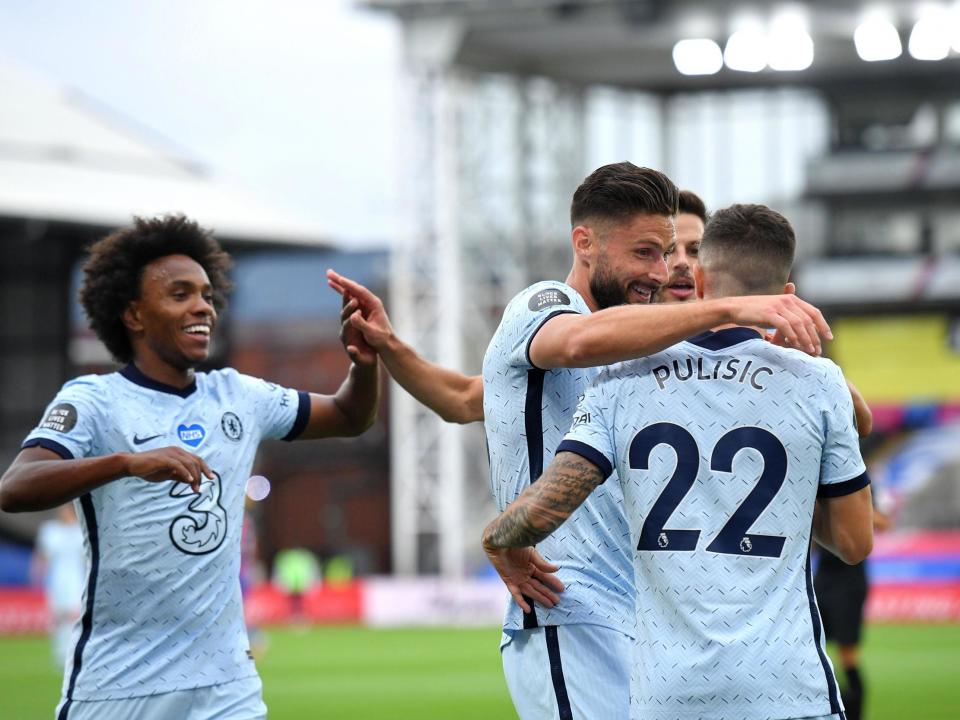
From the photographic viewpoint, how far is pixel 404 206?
1211 inches

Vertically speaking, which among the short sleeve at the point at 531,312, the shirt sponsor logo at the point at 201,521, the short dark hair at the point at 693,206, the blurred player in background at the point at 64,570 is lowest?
the blurred player in background at the point at 64,570

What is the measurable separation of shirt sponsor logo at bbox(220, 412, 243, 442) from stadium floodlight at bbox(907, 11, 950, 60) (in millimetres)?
28732

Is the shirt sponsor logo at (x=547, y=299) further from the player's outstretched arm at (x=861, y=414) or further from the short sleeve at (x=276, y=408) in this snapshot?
the short sleeve at (x=276, y=408)

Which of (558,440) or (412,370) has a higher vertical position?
(412,370)

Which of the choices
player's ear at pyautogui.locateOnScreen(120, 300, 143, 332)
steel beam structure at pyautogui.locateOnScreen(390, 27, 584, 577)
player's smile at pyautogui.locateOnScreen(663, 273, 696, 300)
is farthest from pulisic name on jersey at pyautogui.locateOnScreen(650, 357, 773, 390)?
steel beam structure at pyautogui.locateOnScreen(390, 27, 584, 577)

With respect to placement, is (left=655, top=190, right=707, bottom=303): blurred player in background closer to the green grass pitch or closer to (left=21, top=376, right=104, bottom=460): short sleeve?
(left=21, top=376, right=104, bottom=460): short sleeve

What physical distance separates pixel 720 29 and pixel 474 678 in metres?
18.7

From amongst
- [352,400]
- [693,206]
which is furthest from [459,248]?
[352,400]

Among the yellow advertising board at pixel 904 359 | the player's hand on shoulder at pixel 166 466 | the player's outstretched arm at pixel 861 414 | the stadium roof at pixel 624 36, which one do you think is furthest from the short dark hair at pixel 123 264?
the yellow advertising board at pixel 904 359

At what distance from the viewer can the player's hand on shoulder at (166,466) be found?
4.51m

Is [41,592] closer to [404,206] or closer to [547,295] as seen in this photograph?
[404,206]

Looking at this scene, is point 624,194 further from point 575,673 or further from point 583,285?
point 575,673

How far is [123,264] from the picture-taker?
5.42 metres

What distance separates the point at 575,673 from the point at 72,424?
183cm
